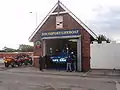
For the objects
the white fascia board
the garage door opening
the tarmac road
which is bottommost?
the tarmac road

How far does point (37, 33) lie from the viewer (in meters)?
32.0

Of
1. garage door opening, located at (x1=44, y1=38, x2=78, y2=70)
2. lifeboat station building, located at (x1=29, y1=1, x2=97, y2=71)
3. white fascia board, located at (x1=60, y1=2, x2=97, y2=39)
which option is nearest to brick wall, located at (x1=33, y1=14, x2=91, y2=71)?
lifeboat station building, located at (x1=29, y1=1, x2=97, y2=71)

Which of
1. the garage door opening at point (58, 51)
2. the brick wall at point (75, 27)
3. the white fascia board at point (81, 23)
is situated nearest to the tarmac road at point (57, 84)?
the brick wall at point (75, 27)

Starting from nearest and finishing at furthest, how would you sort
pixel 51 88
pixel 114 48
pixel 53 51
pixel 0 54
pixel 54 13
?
pixel 51 88, pixel 114 48, pixel 54 13, pixel 53 51, pixel 0 54

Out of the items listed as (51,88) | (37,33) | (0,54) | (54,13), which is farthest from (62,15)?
(0,54)

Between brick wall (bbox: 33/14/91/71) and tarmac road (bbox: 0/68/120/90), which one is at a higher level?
brick wall (bbox: 33/14/91/71)

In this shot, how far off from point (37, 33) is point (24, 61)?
21.8ft

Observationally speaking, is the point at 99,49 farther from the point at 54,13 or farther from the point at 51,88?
the point at 51,88

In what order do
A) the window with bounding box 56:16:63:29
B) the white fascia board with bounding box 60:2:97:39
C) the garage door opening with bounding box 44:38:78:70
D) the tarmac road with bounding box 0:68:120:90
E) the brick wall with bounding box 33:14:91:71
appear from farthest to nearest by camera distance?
1. the window with bounding box 56:16:63:29
2. the garage door opening with bounding box 44:38:78:70
3. the brick wall with bounding box 33:14:91:71
4. the white fascia board with bounding box 60:2:97:39
5. the tarmac road with bounding box 0:68:120:90

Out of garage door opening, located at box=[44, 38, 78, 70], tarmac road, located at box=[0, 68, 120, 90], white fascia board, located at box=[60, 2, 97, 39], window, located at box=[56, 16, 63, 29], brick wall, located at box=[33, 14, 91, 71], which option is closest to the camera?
tarmac road, located at box=[0, 68, 120, 90]

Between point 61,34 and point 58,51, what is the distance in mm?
4582

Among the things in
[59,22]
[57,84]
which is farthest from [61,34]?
[57,84]

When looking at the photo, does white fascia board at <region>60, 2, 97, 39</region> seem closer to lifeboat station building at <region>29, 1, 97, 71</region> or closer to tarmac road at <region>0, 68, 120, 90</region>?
lifeboat station building at <region>29, 1, 97, 71</region>

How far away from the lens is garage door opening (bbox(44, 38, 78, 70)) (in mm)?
29659
